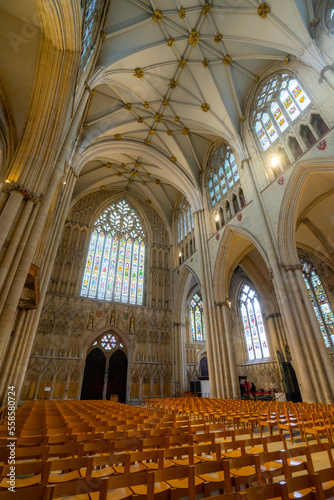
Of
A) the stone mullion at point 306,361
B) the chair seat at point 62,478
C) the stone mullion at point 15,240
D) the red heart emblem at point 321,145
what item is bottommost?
Result: the chair seat at point 62,478

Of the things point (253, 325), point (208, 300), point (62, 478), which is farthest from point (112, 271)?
point (62, 478)

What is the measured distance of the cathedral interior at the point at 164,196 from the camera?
24.2 ft

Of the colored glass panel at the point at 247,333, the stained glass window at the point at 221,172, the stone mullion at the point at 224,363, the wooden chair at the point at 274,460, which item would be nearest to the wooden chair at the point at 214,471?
the wooden chair at the point at 274,460

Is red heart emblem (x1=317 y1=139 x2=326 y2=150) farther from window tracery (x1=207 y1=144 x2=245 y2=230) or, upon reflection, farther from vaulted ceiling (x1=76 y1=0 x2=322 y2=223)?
window tracery (x1=207 y1=144 x2=245 y2=230)

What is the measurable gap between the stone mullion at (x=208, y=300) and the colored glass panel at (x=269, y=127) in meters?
6.25

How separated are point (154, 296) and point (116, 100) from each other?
13543mm

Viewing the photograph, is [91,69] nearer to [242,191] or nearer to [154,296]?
[242,191]

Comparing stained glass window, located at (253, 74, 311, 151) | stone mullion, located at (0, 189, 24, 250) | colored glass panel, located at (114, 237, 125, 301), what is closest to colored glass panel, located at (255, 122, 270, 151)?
stained glass window, located at (253, 74, 311, 151)

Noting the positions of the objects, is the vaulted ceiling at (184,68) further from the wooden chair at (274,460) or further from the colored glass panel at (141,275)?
the wooden chair at (274,460)

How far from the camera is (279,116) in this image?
11883 mm

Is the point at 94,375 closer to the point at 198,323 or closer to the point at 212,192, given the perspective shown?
the point at 198,323

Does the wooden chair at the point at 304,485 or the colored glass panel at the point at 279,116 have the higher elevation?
the colored glass panel at the point at 279,116

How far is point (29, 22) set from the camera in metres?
7.09

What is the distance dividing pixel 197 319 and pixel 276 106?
16011mm
